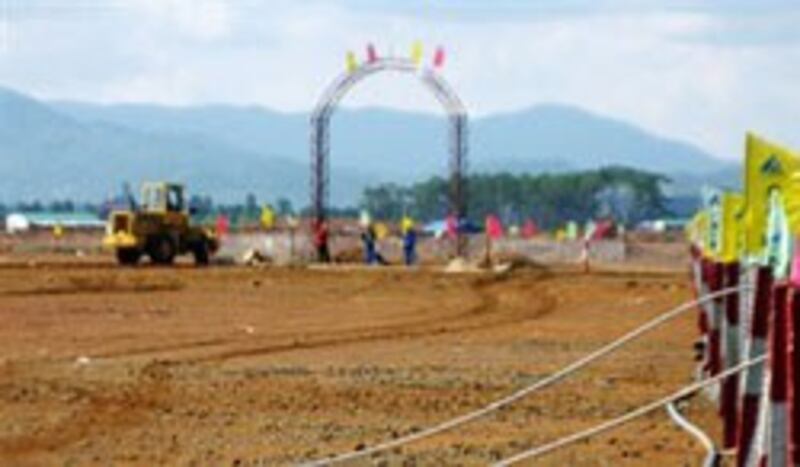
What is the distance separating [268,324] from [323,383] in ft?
40.8

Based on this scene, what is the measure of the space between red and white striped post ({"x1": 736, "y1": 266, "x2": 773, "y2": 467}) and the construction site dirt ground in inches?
123

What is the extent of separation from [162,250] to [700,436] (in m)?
50.6

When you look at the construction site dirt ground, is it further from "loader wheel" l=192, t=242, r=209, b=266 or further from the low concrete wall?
the low concrete wall

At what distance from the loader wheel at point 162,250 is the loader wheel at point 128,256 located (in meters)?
0.42

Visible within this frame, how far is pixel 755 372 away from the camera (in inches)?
443

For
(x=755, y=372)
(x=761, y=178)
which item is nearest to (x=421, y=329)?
(x=761, y=178)

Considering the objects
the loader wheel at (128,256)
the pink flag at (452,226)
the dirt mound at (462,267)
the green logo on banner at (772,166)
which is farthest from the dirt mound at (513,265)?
the green logo on banner at (772,166)

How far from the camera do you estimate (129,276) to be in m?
52.1

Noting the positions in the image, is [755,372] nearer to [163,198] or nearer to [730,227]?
[730,227]

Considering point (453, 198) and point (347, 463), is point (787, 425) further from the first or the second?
point (453, 198)

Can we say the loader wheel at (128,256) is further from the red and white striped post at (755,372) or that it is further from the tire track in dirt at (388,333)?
the red and white striped post at (755,372)

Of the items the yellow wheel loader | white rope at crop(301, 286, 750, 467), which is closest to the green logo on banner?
white rope at crop(301, 286, 750, 467)

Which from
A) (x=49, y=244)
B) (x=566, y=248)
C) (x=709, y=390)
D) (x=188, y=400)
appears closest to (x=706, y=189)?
(x=709, y=390)

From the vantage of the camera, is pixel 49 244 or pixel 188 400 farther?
pixel 49 244
